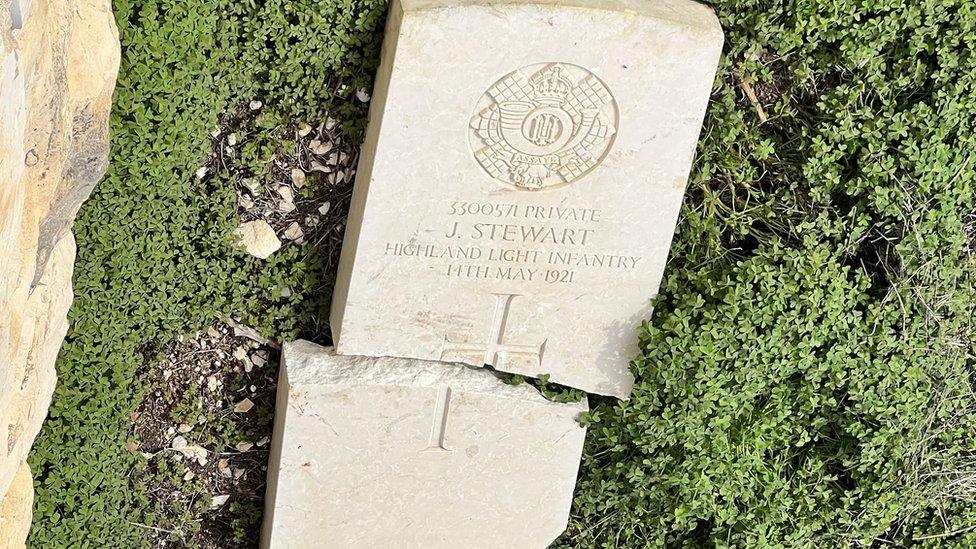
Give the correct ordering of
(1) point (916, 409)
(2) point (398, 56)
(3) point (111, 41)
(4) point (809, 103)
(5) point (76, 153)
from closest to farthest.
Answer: (5) point (76, 153) < (3) point (111, 41) < (2) point (398, 56) < (4) point (809, 103) < (1) point (916, 409)

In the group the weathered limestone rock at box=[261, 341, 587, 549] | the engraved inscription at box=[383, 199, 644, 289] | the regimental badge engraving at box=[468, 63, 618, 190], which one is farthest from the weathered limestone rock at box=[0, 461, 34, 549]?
the regimental badge engraving at box=[468, 63, 618, 190]

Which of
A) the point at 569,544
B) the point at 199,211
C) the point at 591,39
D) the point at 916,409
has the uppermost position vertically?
the point at 591,39

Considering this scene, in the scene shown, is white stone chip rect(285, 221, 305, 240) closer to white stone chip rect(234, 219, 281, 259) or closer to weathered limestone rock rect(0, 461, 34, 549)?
white stone chip rect(234, 219, 281, 259)

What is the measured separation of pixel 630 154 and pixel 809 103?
0.63 m

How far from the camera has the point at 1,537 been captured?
2.38m

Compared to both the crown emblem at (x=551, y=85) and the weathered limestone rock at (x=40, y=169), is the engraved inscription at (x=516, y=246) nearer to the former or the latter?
the crown emblem at (x=551, y=85)

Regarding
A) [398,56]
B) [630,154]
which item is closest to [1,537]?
[398,56]

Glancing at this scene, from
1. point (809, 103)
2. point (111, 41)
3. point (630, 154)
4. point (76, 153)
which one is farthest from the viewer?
point (809, 103)

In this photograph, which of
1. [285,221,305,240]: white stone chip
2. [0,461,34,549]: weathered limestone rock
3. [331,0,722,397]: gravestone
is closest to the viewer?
[0,461,34,549]: weathered limestone rock

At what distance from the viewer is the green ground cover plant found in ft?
9.52

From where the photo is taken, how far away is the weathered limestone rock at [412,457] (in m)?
3.21

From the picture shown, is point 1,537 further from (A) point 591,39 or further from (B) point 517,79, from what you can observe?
(A) point 591,39

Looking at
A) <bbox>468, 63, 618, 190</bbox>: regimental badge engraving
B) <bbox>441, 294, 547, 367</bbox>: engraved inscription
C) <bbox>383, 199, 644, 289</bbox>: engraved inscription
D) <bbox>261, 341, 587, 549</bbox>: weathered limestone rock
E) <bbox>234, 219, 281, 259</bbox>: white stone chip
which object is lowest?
<bbox>261, 341, 587, 549</bbox>: weathered limestone rock

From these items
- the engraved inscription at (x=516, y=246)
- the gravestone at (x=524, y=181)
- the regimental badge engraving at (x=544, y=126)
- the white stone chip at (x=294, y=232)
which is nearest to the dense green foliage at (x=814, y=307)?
the gravestone at (x=524, y=181)
